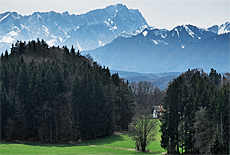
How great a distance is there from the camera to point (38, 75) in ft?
213

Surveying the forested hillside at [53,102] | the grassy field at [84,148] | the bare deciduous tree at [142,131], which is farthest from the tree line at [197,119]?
the forested hillside at [53,102]

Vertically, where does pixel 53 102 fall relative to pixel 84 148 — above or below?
above

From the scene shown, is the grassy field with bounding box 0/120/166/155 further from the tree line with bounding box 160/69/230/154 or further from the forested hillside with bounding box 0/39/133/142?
the tree line with bounding box 160/69/230/154

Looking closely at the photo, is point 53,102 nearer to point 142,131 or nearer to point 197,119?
point 142,131

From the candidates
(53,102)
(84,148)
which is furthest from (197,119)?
(53,102)

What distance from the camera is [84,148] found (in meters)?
52.5

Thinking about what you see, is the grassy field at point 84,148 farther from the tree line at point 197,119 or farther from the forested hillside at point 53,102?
the tree line at point 197,119

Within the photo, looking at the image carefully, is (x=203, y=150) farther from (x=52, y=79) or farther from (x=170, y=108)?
(x=52, y=79)

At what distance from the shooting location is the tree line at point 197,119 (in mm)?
45219

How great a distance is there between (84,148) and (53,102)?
1542 cm

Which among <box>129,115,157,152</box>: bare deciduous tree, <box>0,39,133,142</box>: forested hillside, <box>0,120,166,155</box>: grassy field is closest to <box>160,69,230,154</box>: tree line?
<box>129,115,157,152</box>: bare deciduous tree

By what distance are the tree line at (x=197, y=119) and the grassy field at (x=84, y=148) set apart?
5.08 meters

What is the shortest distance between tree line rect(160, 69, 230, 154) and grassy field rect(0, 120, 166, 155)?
16.7ft

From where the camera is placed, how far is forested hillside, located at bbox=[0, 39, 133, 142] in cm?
6203
